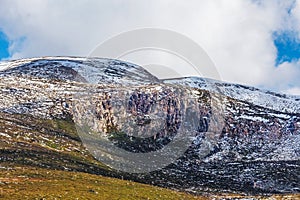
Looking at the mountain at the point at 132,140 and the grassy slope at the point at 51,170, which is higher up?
the mountain at the point at 132,140

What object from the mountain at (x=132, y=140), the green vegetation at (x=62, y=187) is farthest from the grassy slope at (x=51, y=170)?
the mountain at (x=132, y=140)

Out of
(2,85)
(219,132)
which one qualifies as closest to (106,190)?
(2,85)

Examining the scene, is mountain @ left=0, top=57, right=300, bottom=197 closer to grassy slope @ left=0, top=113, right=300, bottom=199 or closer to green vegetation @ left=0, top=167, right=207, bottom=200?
grassy slope @ left=0, top=113, right=300, bottom=199

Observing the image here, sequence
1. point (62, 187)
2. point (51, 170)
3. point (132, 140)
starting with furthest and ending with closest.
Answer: point (132, 140)
point (51, 170)
point (62, 187)

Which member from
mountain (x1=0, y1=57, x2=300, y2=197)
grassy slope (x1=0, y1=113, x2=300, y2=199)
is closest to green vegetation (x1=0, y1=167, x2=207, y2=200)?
grassy slope (x1=0, y1=113, x2=300, y2=199)

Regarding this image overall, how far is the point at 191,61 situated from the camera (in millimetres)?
83750

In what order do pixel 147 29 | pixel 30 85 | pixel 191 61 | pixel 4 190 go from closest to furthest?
pixel 4 190 < pixel 191 61 < pixel 147 29 < pixel 30 85

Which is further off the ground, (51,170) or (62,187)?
(51,170)

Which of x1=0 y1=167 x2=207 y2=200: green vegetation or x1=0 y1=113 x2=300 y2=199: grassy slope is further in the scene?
x1=0 y1=113 x2=300 y2=199: grassy slope

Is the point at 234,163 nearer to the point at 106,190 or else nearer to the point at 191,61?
the point at 191,61

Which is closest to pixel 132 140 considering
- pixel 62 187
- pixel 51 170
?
pixel 51 170

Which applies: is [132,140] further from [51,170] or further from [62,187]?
[62,187]

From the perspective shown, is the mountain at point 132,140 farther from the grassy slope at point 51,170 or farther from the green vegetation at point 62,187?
the green vegetation at point 62,187

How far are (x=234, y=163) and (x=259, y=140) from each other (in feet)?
144
